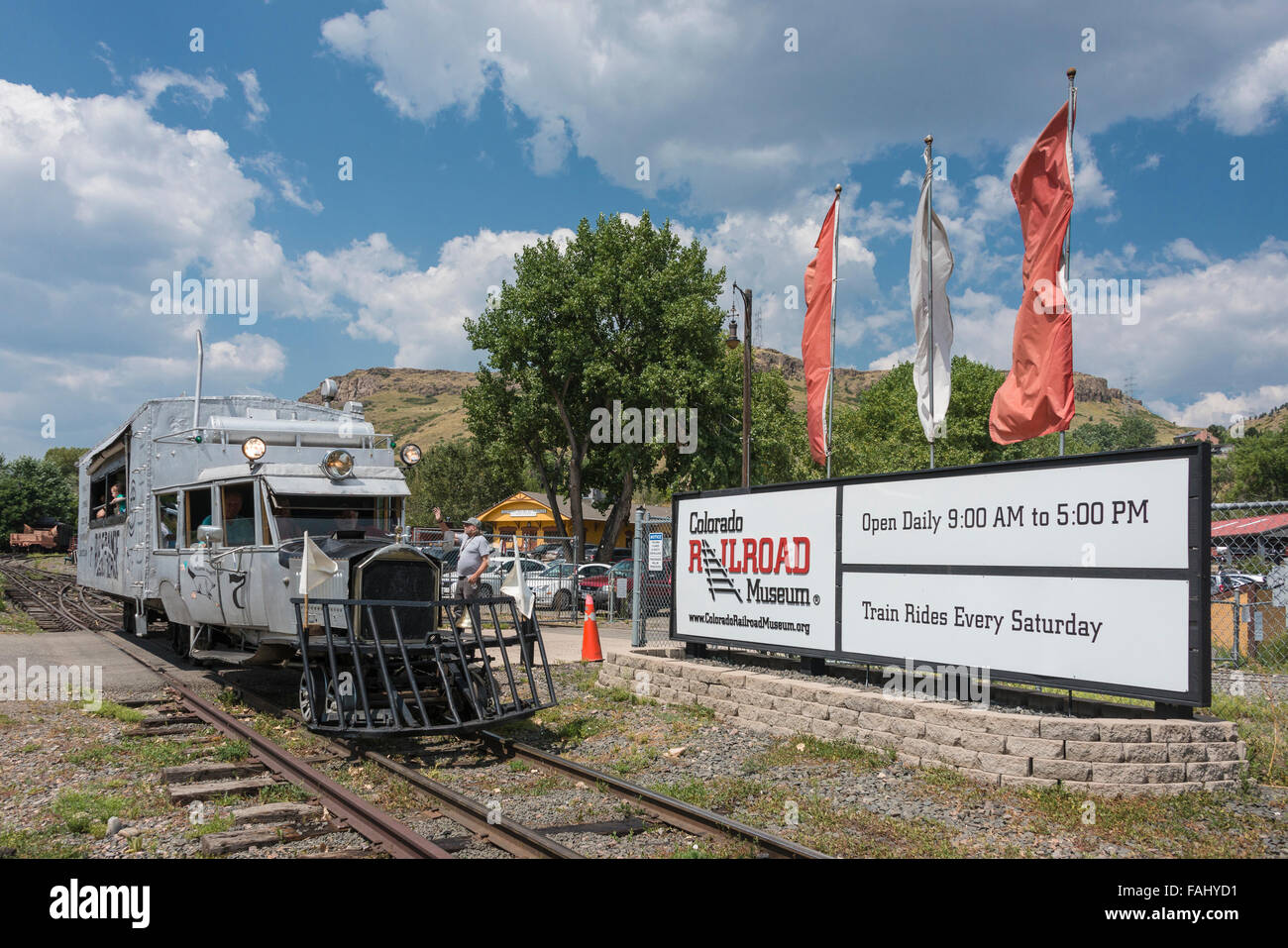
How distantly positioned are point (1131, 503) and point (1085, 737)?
1.87 metres

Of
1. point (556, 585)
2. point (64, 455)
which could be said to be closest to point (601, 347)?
point (556, 585)

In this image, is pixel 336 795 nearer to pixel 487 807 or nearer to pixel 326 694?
pixel 487 807

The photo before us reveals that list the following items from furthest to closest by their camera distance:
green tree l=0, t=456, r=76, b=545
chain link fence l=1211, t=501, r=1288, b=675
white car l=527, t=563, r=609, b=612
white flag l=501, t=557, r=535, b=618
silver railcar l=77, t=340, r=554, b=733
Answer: green tree l=0, t=456, r=76, b=545
white car l=527, t=563, r=609, b=612
chain link fence l=1211, t=501, r=1288, b=675
white flag l=501, t=557, r=535, b=618
silver railcar l=77, t=340, r=554, b=733

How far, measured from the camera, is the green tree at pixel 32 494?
73.4 metres

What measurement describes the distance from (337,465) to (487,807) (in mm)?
Result: 5399

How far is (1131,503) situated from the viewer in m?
6.89

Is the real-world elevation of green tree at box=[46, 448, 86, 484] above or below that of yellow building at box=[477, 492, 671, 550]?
above

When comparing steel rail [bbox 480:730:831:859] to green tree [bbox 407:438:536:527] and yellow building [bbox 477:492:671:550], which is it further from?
green tree [bbox 407:438:536:527]

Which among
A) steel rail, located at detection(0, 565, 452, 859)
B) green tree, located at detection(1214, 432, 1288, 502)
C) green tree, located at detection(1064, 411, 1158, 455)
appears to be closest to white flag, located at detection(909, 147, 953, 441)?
steel rail, located at detection(0, 565, 452, 859)

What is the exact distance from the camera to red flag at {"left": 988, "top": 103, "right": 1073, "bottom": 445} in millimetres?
9508

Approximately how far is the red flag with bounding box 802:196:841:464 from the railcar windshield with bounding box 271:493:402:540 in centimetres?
644

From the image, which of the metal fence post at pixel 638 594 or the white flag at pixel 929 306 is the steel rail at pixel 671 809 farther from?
the white flag at pixel 929 306

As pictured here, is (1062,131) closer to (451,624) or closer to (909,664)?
(909,664)
